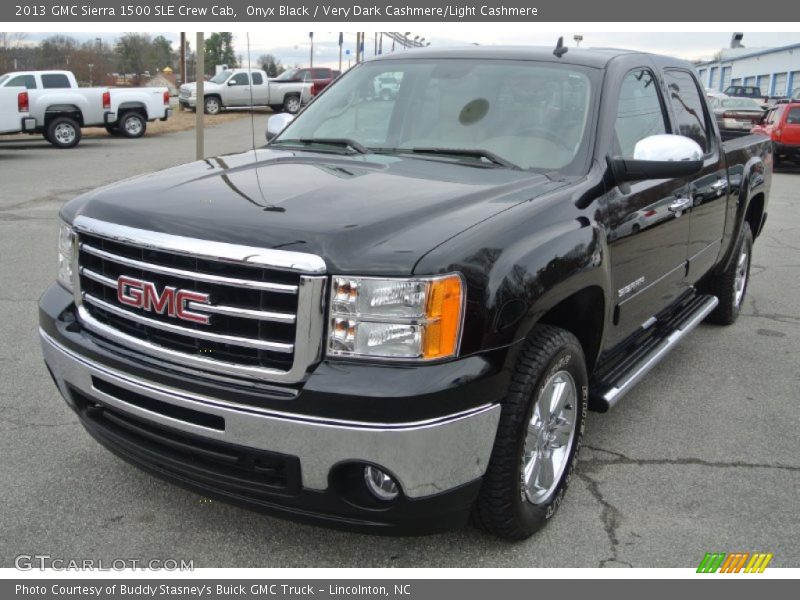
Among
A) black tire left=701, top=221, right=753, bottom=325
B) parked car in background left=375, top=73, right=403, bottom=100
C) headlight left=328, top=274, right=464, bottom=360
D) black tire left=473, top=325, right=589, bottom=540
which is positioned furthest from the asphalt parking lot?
parked car in background left=375, top=73, right=403, bottom=100

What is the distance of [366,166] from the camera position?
343 cm

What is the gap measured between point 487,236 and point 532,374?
516 millimetres

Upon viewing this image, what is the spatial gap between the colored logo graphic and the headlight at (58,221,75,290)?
8.72 feet

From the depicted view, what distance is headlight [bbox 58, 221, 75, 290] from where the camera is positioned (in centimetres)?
310

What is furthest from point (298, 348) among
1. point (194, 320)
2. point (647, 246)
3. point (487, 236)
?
point (647, 246)

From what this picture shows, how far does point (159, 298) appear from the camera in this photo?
2658 mm

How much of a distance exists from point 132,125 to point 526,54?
67.8 feet

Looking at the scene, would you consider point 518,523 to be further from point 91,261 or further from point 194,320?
point 91,261

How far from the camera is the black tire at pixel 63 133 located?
19.7m

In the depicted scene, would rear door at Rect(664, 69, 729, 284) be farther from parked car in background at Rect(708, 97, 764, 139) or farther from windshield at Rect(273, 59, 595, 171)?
parked car in background at Rect(708, 97, 764, 139)

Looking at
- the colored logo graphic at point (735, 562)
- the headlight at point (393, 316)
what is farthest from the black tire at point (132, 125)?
the colored logo graphic at point (735, 562)

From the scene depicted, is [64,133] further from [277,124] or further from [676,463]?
[676,463]

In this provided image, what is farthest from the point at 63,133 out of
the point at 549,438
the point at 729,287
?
the point at 549,438

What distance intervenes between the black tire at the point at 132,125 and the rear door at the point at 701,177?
1982 cm
